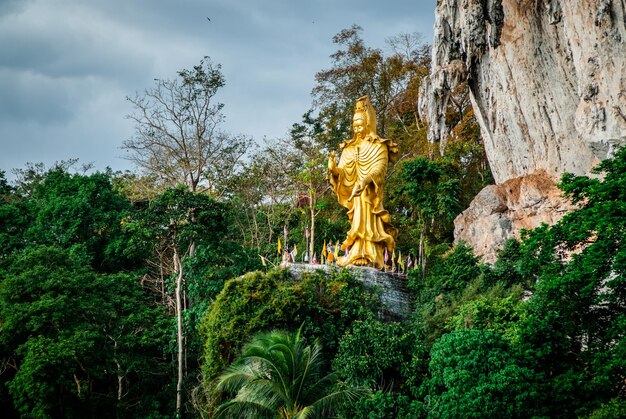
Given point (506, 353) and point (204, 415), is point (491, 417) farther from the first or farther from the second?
point (204, 415)

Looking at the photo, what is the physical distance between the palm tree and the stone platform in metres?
2.88

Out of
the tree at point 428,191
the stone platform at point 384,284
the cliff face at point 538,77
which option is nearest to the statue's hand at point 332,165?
the stone platform at point 384,284

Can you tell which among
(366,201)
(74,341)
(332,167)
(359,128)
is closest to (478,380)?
(366,201)

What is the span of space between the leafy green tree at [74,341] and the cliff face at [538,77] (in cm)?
828

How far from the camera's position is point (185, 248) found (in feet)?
48.3

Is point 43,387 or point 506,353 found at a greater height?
point 506,353

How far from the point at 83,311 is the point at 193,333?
243 centimetres

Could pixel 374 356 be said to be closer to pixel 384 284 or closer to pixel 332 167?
pixel 384 284

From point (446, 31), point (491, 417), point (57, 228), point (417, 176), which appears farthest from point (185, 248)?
point (446, 31)

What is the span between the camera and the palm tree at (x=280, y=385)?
1006 centimetres

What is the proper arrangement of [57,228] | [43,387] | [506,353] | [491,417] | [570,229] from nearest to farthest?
[491,417] → [506,353] → [570,229] → [43,387] → [57,228]

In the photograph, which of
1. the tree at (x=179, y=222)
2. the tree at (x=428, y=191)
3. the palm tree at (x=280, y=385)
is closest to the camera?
the palm tree at (x=280, y=385)

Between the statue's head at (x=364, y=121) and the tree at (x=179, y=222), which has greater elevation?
the statue's head at (x=364, y=121)

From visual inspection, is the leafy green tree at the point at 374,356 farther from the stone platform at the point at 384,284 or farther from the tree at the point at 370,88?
the tree at the point at 370,88
